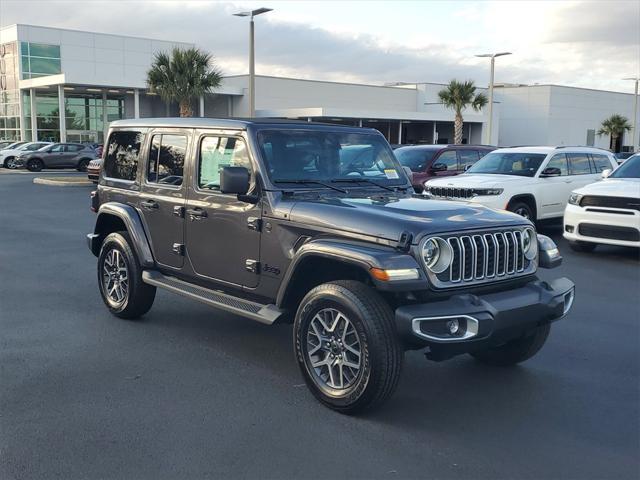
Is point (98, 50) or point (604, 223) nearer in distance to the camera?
point (604, 223)

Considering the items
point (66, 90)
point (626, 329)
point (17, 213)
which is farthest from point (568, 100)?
point (626, 329)

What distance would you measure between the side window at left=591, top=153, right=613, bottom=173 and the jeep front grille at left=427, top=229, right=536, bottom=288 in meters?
10.2

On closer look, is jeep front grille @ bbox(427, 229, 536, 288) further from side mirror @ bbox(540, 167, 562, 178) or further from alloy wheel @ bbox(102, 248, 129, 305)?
side mirror @ bbox(540, 167, 562, 178)

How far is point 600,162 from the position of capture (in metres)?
14.2

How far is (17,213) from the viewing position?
15961 millimetres

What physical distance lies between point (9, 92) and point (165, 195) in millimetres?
53672

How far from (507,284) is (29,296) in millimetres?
5466

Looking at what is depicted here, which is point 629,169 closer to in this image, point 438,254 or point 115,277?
point 438,254

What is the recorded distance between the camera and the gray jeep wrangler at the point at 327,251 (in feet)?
13.9

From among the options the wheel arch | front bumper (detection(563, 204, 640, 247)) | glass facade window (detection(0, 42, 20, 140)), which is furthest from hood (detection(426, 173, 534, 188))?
glass facade window (detection(0, 42, 20, 140))

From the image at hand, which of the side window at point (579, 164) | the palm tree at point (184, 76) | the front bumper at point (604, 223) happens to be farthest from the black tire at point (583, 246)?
the palm tree at point (184, 76)

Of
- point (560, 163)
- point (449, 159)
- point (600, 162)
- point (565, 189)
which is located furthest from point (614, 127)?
point (565, 189)

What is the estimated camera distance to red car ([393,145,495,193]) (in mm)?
15359

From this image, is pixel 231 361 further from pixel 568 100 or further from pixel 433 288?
pixel 568 100
